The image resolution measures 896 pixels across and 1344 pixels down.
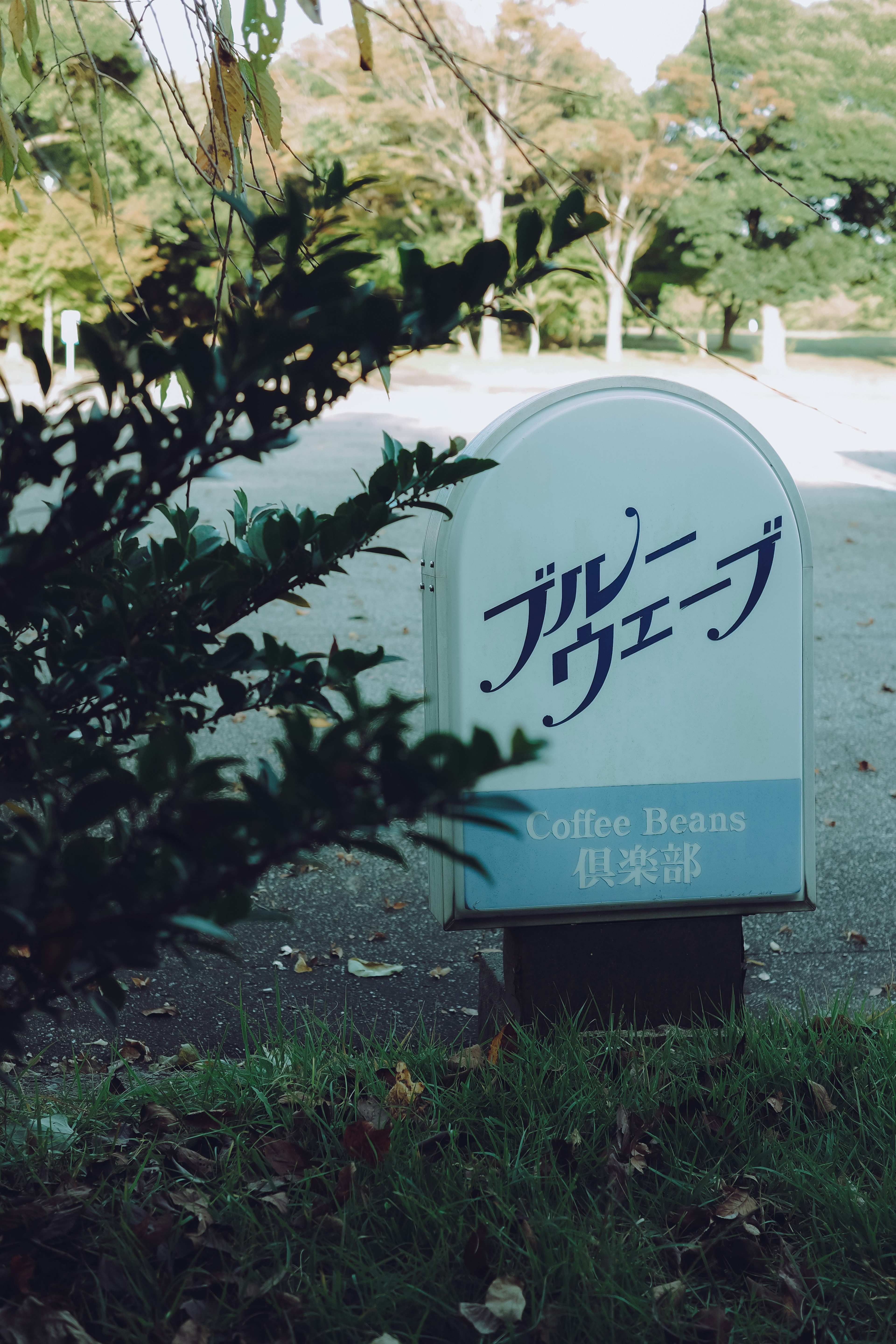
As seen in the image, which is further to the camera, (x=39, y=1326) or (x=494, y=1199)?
(x=494, y=1199)

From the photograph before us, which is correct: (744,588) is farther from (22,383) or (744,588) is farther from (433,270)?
(22,383)

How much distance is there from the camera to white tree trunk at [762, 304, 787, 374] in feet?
109

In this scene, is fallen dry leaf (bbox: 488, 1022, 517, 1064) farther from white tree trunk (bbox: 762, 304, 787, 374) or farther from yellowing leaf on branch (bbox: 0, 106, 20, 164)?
white tree trunk (bbox: 762, 304, 787, 374)

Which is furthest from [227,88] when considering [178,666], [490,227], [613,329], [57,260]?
[613,329]

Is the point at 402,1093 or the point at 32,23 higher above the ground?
the point at 32,23

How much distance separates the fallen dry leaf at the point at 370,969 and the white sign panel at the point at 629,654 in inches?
33.7

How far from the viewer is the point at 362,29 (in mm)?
2033

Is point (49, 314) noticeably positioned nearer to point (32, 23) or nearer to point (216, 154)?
point (32, 23)

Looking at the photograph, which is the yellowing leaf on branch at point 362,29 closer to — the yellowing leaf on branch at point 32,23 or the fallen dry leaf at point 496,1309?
the yellowing leaf on branch at point 32,23

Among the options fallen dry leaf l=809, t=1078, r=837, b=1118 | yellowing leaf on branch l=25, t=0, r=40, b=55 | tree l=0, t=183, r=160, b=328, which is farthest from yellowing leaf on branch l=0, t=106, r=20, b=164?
tree l=0, t=183, r=160, b=328

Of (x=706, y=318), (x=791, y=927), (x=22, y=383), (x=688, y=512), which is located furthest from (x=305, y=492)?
(x=706, y=318)

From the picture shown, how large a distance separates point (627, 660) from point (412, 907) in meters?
1.67

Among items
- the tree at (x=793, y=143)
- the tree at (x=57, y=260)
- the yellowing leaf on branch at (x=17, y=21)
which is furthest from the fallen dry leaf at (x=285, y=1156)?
the tree at (x=793, y=143)

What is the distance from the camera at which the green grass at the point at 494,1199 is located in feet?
5.83
